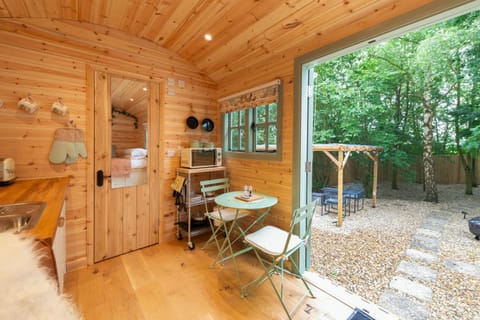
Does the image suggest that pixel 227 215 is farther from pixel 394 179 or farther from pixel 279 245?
pixel 394 179

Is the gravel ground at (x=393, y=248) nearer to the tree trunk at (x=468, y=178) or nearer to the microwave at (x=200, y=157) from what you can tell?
the tree trunk at (x=468, y=178)

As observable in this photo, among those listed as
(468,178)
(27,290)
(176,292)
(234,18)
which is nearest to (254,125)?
(234,18)

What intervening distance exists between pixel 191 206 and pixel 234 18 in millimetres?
2314

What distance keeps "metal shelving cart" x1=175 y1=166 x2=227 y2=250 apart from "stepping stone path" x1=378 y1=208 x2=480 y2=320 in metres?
2.18

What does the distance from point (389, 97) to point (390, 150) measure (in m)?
1.48

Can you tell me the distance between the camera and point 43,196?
4.84 ft

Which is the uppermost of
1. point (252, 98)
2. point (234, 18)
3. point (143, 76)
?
point (234, 18)

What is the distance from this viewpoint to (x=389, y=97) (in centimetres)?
571

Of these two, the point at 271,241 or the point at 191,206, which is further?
the point at 191,206

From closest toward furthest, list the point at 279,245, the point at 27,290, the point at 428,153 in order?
the point at 27,290
the point at 279,245
the point at 428,153

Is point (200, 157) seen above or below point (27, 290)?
above

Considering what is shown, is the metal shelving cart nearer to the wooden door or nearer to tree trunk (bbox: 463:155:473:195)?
the wooden door

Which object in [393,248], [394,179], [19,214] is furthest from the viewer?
[394,179]

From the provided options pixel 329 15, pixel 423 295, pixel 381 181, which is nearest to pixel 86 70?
pixel 329 15
